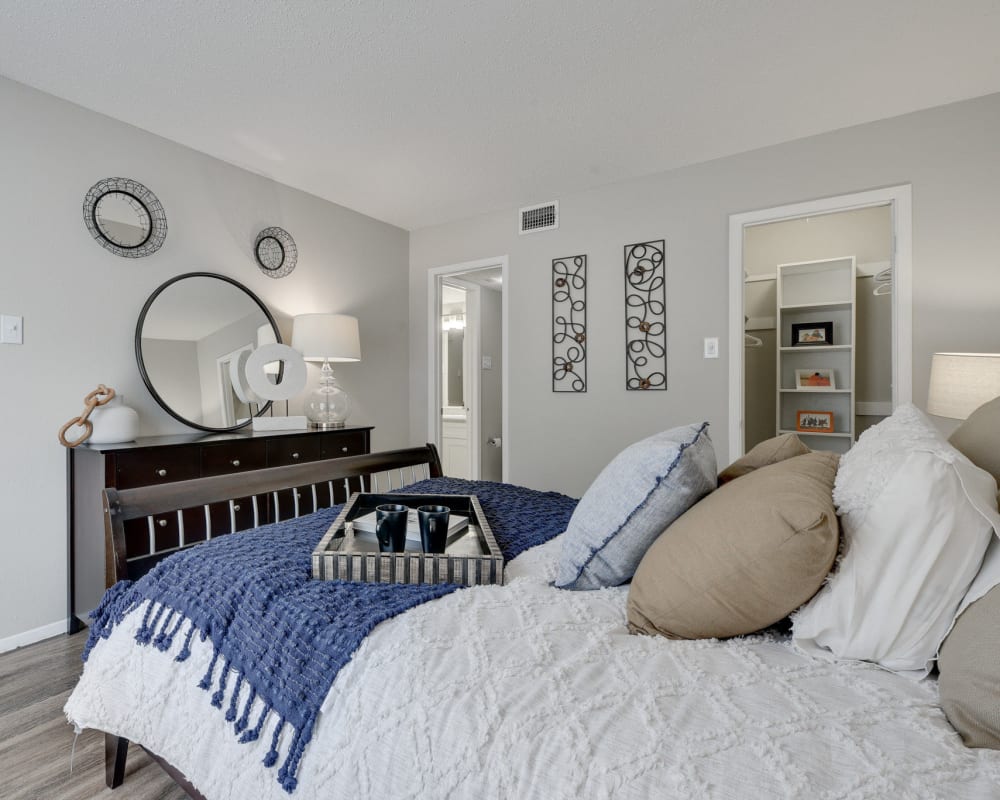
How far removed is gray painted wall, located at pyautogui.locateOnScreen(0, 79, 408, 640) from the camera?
2373 mm

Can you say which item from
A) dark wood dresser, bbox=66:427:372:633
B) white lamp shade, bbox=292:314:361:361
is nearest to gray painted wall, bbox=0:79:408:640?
dark wood dresser, bbox=66:427:372:633

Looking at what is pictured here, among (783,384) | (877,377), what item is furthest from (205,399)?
(877,377)

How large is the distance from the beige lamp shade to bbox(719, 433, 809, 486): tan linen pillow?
47.3 inches

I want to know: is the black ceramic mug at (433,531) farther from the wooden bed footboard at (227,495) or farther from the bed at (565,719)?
the wooden bed footboard at (227,495)

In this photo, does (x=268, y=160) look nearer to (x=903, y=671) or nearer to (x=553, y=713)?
(x=553, y=713)

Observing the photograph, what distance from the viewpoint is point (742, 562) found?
884 mm

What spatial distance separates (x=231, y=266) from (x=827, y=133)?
3411 mm

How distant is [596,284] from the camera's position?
360 cm

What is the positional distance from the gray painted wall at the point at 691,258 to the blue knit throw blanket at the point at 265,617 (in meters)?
2.19

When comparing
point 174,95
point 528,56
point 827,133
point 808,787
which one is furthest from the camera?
point 827,133

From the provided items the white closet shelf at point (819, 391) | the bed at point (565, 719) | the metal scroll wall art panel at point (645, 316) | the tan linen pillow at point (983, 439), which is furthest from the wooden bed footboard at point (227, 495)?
the white closet shelf at point (819, 391)

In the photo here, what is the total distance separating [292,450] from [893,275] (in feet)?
10.8

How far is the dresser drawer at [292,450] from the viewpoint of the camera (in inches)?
114

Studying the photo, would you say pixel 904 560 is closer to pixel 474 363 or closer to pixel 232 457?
pixel 232 457
